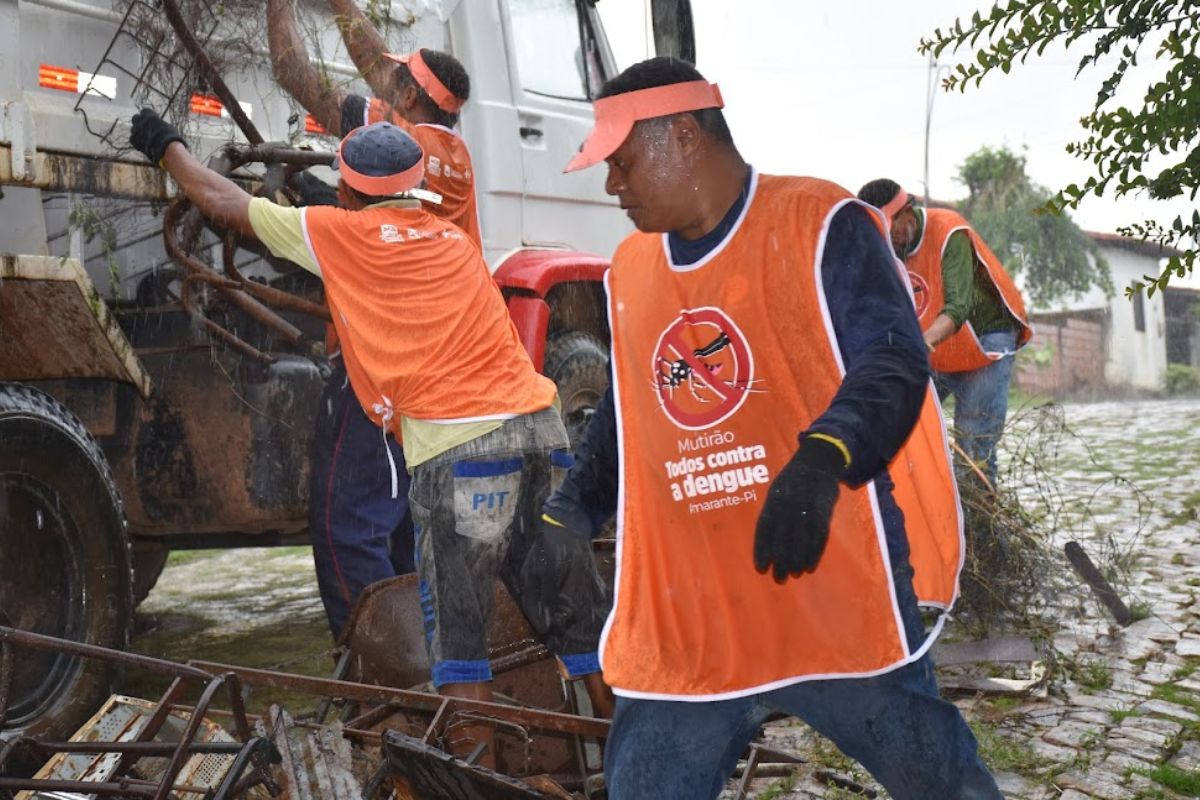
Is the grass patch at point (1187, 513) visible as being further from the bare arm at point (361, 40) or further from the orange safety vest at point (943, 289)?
the bare arm at point (361, 40)

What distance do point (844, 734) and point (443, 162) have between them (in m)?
2.82

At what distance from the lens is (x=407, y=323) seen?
3.87 meters

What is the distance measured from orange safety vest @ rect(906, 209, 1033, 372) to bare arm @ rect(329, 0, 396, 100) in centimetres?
246

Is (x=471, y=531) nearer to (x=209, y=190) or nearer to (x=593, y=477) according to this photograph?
(x=593, y=477)

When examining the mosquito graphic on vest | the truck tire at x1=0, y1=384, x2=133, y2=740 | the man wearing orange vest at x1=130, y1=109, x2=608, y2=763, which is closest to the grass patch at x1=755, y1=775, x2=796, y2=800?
the man wearing orange vest at x1=130, y1=109, x2=608, y2=763

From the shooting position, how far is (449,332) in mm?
3885

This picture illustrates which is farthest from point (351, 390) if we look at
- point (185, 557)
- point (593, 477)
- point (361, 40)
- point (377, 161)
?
point (185, 557)

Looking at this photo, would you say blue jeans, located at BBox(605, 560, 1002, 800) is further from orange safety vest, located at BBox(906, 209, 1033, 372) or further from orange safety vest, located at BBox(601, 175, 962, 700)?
orange safety vest, located at BBox(906, 209, 1033, 372)

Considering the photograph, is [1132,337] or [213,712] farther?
[1132,337]

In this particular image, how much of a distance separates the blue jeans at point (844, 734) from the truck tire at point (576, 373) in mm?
3130

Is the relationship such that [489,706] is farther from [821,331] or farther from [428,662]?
[821,331]

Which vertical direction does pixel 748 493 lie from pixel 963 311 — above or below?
below

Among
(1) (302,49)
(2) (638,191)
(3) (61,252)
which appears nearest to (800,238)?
(2) (638,191)

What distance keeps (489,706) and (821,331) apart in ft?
4.44
